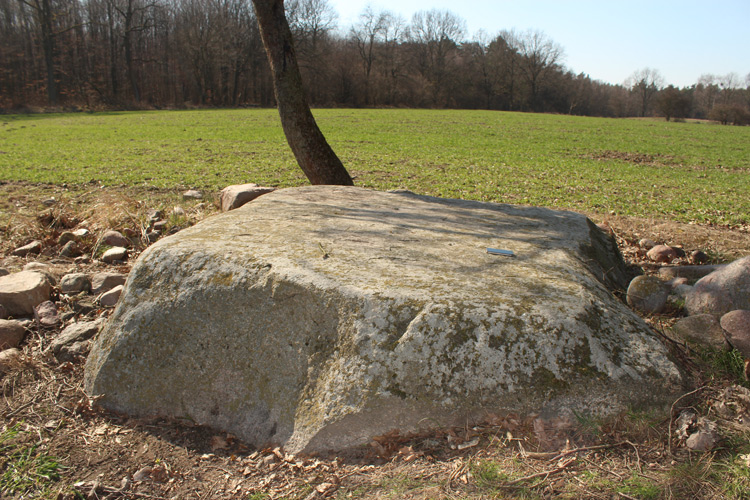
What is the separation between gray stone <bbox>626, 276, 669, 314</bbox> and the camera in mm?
3811

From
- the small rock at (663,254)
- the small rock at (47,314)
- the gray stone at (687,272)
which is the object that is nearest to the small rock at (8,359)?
the small rock at (47,314)

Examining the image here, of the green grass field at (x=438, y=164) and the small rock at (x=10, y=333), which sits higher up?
the green grass field at (x=438, y=164)

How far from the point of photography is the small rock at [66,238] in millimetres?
5930

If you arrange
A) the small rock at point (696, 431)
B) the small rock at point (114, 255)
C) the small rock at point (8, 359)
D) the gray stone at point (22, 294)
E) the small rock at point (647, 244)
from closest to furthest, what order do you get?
the small rock at point (696, 431)
the small rock at point (8, 359)
the gray stone at point (22, 294)
the small rock at point (114, 255)
the small rock at point (647, 244)

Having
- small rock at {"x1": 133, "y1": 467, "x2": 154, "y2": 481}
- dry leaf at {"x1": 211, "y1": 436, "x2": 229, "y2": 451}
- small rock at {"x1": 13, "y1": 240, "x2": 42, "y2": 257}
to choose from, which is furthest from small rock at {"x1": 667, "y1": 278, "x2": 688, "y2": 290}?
small rock at {"x1": 13, "y1": 240, "x2": 42, "y2": 257}

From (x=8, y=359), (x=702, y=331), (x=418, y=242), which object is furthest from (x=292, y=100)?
(x=702, y=331)

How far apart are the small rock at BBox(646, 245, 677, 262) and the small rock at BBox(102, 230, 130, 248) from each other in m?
6.04

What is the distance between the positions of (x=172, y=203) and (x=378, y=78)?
4945 cm

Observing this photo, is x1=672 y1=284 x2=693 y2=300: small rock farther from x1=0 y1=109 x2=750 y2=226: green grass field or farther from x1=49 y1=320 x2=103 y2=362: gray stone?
x1=0 y1=109 x2=750 y2=226: green grass field

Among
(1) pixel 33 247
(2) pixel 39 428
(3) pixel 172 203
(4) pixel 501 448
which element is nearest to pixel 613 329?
(4) pixel 501 448

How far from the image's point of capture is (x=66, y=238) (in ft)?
19.6

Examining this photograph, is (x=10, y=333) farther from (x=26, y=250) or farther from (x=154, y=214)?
(x=154, y=214)

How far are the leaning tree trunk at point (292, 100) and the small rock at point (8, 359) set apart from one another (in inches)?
157

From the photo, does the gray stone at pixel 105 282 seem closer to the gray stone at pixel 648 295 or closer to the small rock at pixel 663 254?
the gray stone at pixel 648 295
